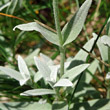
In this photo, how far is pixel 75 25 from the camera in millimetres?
891

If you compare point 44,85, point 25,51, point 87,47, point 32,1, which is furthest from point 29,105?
point 32,1

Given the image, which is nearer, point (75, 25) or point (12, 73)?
point (75, 25)

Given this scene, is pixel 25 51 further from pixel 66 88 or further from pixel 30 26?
pixel 30 26

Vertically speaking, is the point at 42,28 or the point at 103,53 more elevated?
the point at 42,28

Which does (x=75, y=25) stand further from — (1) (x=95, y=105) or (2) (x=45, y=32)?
(1) (x=95, y=105)

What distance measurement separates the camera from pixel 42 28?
90cm

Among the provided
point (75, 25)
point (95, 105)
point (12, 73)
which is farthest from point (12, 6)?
point (95, 105)

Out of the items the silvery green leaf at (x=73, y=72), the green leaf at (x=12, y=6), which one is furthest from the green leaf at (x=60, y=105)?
the green leaf at (x=12, y=6)

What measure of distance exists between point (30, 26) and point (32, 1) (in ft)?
4.08

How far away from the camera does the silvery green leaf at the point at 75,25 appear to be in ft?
2.78

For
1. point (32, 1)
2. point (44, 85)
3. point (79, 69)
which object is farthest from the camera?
point (32, 1)

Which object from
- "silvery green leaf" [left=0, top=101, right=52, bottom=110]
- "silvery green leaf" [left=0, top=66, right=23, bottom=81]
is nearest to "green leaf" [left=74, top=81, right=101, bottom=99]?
"silvery green leaf" [left=0, top=101, right=52, bottom=110]

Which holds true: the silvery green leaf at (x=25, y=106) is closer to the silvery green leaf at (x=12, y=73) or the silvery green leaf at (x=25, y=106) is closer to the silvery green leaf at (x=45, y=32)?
the silvery green leaf at (x=12, y=73)

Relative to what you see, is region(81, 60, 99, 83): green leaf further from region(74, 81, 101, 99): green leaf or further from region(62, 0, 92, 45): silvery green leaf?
region(62, 0, 92, 45): silvery green leaf
